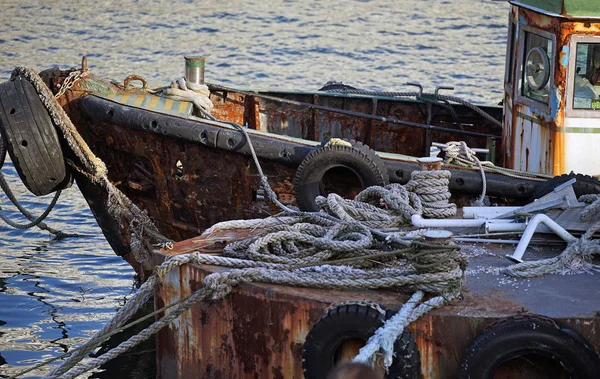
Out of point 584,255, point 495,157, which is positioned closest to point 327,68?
point 495,157

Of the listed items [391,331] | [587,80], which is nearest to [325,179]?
[587,80]

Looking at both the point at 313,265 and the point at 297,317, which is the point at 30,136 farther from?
the point at 297,317

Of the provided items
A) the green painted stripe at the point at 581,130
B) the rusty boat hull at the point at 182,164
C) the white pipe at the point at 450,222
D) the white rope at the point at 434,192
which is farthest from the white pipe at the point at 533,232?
the green painted stripe at the point at 581,130

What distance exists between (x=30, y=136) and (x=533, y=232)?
4.04 meters

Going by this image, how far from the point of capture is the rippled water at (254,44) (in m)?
18.0

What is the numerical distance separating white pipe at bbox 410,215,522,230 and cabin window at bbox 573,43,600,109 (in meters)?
1.57

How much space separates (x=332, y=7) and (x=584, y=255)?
728 inches

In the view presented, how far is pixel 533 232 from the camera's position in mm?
6711

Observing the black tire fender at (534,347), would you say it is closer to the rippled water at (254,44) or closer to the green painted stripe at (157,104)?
the green painted stripe at (157,104)

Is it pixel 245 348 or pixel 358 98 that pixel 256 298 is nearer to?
pixel 245 348

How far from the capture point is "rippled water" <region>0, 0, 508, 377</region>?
18.0 meters

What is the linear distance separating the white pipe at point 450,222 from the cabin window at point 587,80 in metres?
1.57

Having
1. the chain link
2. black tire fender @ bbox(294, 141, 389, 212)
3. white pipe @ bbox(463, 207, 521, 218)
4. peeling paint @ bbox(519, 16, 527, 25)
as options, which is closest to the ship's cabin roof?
peeling paint @ bbox(519, 16, 527, 25)

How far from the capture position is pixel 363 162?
26.7ft
